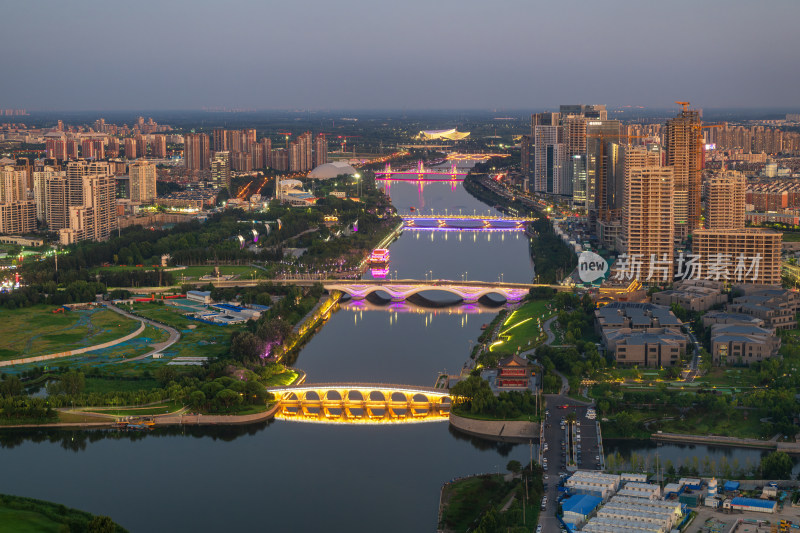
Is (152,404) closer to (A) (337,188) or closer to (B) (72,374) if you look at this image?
(B) (72,374)

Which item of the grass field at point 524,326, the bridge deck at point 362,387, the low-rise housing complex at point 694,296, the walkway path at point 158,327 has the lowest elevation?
the bridge deck at point 362,387

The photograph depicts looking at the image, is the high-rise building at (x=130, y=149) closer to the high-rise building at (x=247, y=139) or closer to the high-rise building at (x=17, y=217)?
the high-rise building at (x=247, y=139)

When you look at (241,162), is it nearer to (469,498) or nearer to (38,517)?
(469,498)

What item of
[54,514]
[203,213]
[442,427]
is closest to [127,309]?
[442,427]

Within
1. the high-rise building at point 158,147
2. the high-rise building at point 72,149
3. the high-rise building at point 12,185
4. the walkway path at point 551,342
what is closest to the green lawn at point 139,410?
the walkway path at point 551,342

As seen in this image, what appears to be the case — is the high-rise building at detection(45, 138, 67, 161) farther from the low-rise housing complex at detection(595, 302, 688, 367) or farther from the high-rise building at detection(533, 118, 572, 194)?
the low-rise housing complex at detection(595, 302, 688, 367)
